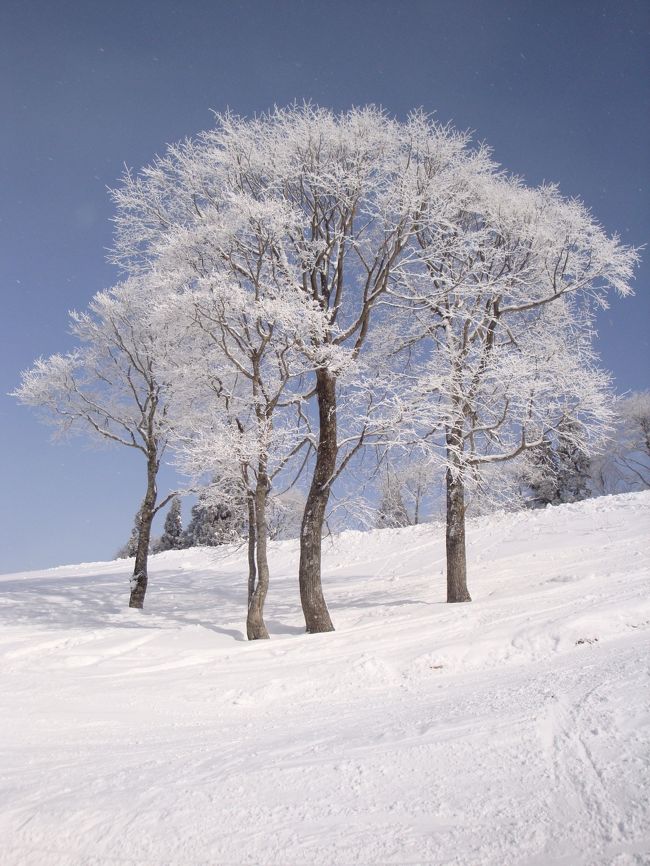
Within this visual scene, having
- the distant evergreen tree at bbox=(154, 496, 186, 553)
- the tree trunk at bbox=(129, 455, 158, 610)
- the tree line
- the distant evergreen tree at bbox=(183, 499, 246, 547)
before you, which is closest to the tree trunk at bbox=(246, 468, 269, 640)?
the tree line

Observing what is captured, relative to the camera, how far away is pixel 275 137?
1159cm

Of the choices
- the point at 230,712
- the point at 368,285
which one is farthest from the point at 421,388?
the point at 230,712

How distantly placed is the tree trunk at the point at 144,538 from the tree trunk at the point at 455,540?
25.8 feet

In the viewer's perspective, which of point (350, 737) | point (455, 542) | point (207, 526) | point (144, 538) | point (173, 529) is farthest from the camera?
point (173, 529)

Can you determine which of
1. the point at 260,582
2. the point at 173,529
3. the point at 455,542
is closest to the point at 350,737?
the point at 260,582

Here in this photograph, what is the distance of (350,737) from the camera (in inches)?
188

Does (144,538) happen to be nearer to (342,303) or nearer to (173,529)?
(342,303)

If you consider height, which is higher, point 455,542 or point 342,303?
point 342,303

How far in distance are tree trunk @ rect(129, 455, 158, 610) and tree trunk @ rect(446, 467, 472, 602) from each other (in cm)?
787

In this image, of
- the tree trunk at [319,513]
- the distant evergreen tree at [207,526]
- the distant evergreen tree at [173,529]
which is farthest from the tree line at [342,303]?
the distant evergreen tree at [173,529]

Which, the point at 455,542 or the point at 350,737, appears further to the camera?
the point at 455,542

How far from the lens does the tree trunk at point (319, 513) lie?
10727 mm

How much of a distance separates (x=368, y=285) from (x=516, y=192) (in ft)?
14.1

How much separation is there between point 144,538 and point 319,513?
6760 mm
